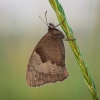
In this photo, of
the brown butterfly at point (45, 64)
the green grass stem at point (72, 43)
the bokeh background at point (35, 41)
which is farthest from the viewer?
the bokeh background at point (35, 41)

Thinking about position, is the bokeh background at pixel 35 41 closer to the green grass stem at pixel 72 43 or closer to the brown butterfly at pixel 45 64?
the brown butterfly at pixel 45 64

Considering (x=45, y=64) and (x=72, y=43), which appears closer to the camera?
(x=72, y=43)

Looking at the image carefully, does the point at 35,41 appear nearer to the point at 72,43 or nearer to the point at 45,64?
the point at 45,64

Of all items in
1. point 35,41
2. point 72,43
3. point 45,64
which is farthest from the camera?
point 35,41

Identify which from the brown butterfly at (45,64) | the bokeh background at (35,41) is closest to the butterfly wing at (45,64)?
the brown butterfly at (45,64)

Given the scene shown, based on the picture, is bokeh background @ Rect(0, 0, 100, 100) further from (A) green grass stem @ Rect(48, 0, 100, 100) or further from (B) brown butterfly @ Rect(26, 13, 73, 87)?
(A) green grass stem @ Rect(48, 0, 100, 100)

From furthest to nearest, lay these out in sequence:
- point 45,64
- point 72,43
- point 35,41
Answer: point 35,41
point 45,64
point 72,43

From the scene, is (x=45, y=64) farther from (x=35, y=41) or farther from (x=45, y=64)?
(x=35, y=41)

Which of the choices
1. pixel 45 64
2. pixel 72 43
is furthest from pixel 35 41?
pixel 72 43
